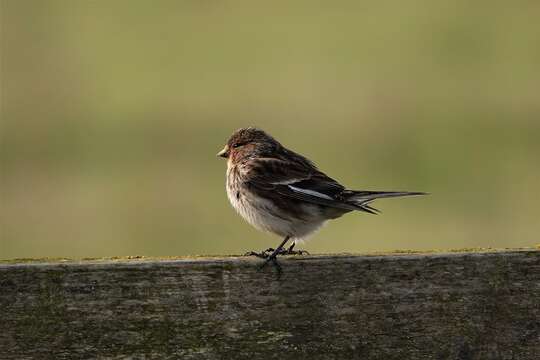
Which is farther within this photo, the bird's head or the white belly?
the bird's head

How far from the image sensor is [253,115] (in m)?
17.4

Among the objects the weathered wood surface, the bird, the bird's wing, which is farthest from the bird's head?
the weathered wood surface

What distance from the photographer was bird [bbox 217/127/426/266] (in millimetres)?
7211

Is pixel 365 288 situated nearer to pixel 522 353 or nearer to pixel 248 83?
pixel 522 353

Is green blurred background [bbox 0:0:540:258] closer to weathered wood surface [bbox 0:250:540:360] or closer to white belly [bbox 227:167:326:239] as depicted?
white belly [bbox 227:167:326:239]

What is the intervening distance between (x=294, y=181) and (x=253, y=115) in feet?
32.5

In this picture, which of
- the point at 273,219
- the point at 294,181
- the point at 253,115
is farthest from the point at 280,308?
the point at 253,115

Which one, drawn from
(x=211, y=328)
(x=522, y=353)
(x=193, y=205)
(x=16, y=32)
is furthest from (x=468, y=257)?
(x=16, y=32)

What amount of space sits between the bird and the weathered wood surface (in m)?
2.75

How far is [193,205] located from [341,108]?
15.0 ft

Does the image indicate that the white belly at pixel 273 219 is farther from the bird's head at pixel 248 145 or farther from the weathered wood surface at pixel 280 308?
the weathered wood surface at pixel 280 308

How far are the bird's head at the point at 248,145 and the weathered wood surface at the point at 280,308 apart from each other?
367 centimetres

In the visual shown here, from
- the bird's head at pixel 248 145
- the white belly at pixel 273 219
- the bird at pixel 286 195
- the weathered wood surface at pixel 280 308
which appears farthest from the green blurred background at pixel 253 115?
the weathered wood surface at pixel 280 308

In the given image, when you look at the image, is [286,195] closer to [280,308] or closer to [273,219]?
[273,219]
